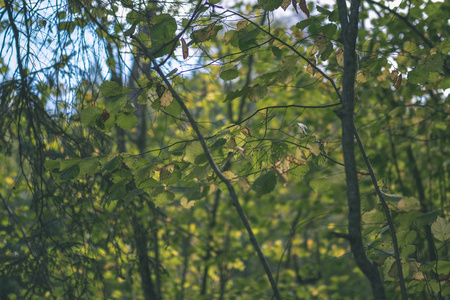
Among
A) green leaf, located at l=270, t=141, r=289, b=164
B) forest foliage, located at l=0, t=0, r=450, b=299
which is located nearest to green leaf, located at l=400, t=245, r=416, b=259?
forest foliage, located at l=0, t=0, r=450, b=299

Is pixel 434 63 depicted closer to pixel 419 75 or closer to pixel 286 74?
pixel 419 75

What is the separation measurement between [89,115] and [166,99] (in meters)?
0.29

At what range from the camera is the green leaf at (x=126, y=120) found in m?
1.67

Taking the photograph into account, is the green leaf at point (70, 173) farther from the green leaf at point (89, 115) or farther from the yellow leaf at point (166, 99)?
the yellow leaf at point (166, 99)

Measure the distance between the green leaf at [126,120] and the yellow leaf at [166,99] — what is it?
0.13m

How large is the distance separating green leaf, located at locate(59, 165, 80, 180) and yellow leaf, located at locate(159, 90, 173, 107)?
0.38m

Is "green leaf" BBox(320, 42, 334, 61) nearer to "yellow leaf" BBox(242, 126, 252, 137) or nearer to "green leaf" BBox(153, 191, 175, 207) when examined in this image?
"yellow leaf" BBox(242, 126, 252, 137)

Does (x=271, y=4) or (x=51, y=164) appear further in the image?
(x=51, y=164)

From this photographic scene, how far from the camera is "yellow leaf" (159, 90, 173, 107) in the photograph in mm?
1613

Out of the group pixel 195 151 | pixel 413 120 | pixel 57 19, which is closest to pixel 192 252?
pixel 413 120

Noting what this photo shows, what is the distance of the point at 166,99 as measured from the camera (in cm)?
162

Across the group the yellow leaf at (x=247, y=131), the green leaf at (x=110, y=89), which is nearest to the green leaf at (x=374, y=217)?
the yellow leaf at (x=247, y=131)

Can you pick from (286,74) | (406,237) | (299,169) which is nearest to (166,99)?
(286,74)

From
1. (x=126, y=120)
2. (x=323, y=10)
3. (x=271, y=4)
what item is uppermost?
(x=323, y=10)
